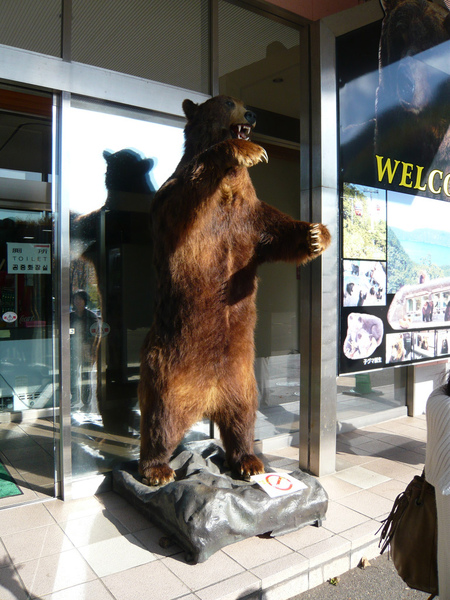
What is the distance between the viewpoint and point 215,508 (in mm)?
2805

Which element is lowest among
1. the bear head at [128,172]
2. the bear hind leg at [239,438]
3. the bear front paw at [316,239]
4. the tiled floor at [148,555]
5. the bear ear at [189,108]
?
the tiled floor at [148,555]

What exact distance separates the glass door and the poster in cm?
239

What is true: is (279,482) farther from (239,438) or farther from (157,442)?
(157,442)

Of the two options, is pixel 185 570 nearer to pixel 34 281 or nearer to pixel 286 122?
pixel 34 281

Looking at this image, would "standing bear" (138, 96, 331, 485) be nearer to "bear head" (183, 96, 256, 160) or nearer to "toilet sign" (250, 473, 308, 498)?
"bear head" (183, 96, 256, 160)

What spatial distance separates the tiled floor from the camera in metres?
2.52

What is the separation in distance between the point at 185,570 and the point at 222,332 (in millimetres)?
1392

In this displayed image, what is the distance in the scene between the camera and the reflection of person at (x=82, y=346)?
12.3ft

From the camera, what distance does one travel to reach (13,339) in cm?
550

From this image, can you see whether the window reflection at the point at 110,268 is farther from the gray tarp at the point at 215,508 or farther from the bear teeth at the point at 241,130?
the bear teeth at the point at 241,130

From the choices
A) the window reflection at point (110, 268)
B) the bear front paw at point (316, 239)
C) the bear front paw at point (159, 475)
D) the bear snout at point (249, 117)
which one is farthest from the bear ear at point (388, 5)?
the bear front paw at point (159, 475)

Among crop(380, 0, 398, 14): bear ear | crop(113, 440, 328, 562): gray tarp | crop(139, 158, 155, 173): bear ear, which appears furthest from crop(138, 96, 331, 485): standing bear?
crop(380, 0, 398, 14): bear ear

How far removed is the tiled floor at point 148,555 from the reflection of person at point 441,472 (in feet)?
3.90

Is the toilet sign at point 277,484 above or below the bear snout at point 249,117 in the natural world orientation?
below
